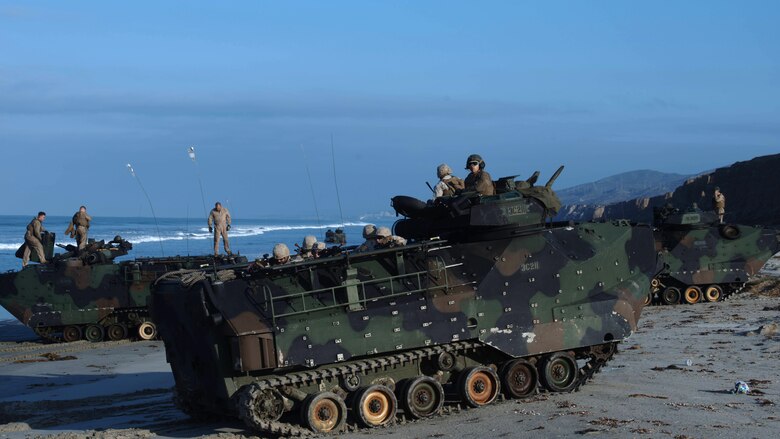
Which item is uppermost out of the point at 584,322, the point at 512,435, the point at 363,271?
the point at 363,271

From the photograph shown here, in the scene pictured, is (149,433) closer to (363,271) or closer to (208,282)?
(208,282)

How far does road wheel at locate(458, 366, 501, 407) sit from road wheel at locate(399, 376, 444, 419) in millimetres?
472

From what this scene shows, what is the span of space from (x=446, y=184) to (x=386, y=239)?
216 centimetres

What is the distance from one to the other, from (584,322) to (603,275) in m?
0.94

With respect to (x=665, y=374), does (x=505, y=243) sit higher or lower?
higher

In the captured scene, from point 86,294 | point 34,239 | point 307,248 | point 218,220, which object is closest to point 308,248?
point 307,248

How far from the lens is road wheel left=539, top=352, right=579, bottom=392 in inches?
648

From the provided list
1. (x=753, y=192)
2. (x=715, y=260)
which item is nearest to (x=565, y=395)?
(x=715, y=260)

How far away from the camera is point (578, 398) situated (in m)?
15.9

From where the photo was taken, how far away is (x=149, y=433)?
1498 centimetres

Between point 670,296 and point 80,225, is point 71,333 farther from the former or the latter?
point 670,296

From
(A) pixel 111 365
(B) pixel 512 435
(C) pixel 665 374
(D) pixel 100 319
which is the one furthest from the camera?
(D) pixel 100 319

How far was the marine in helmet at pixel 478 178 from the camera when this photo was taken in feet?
56.1

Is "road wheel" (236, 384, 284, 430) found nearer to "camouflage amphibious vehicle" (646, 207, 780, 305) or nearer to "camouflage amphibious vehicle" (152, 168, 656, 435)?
"camouflage amphibious vehicle" (152, 168, 656, 435)
